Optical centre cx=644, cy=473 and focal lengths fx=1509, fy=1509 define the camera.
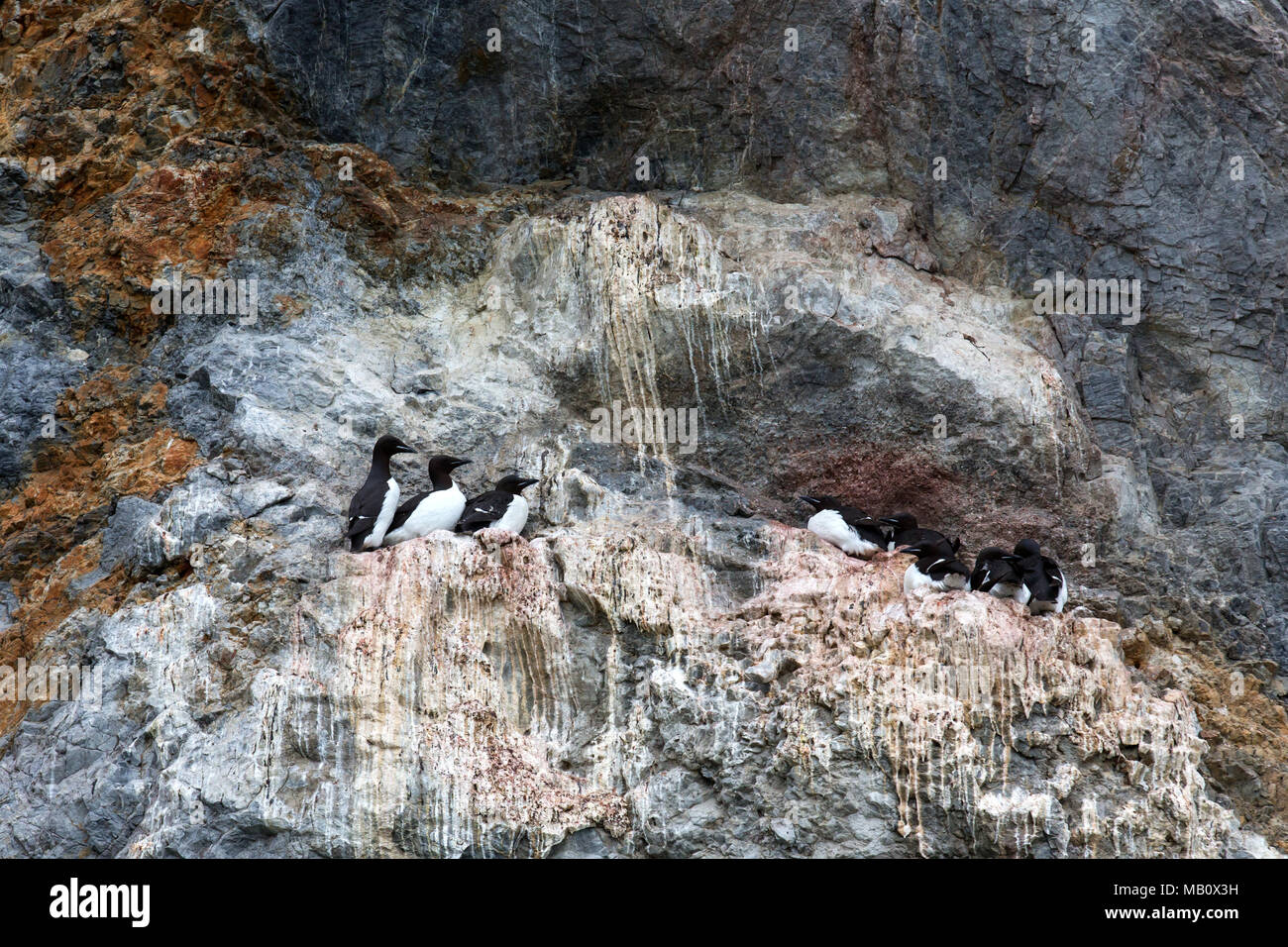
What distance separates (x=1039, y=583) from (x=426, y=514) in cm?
454

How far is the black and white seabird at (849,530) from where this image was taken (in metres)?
11.9

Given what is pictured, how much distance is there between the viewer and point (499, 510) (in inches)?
451

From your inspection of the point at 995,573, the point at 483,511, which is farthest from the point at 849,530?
the point at 483,511

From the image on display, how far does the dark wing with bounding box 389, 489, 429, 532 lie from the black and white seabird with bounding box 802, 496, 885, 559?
311 centimetres

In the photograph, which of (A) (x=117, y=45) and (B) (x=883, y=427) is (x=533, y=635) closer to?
(B) (x=883, y=427)

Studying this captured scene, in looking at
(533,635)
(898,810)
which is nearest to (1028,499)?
(898,810)

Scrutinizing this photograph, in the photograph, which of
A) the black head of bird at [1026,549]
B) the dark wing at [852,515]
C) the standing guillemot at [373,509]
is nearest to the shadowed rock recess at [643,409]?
the standing guillemot at [373,509]

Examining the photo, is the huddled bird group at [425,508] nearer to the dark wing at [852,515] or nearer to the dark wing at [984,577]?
the dark wing at [852,515]

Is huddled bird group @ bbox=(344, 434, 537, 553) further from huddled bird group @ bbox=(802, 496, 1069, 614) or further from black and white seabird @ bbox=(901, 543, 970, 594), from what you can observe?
black and white seabird @ bbox=(901, 543, 970, 594)

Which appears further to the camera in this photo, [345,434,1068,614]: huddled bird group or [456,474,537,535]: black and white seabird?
[456,474,537,535]: black and white seabird

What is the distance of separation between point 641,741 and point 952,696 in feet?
6.99

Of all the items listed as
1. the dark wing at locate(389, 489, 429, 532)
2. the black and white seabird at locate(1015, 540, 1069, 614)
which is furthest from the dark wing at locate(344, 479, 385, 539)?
the black and white seabird at locate(1015, 540, 1069, 614)

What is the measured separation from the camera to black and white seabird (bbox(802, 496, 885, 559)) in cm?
1192

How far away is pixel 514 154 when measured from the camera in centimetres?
1421
